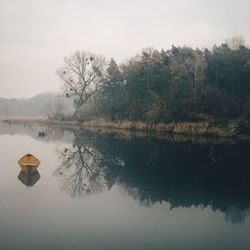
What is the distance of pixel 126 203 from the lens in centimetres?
1432

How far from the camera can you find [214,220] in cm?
1233

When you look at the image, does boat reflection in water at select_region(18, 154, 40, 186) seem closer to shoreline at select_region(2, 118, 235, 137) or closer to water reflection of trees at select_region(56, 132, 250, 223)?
water reflection of trees at select_region(56, 132, 250, 223)

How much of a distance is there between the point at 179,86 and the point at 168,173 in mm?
34171

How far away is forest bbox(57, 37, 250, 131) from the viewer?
50000 millimetres

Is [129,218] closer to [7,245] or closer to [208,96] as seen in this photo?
[7,245]

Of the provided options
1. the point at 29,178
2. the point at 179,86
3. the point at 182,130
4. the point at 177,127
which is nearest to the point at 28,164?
the point at 29,178

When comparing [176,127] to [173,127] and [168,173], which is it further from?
[168,173]

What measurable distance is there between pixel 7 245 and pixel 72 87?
229 feet

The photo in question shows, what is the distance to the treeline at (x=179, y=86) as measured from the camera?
50.1 m

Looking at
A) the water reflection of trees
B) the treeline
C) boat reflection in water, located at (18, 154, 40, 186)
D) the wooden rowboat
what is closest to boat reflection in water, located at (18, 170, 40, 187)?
boat reflection in water, located at (18, 154, 40, 186)

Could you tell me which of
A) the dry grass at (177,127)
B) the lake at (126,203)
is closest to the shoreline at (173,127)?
the dry grass at (177,127)

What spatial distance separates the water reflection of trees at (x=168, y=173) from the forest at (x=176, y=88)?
16.6 meters

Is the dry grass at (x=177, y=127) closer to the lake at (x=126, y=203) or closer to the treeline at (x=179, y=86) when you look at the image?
the treeline at (x=179, y=86)

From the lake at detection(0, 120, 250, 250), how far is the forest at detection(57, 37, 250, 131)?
23.5 metres
